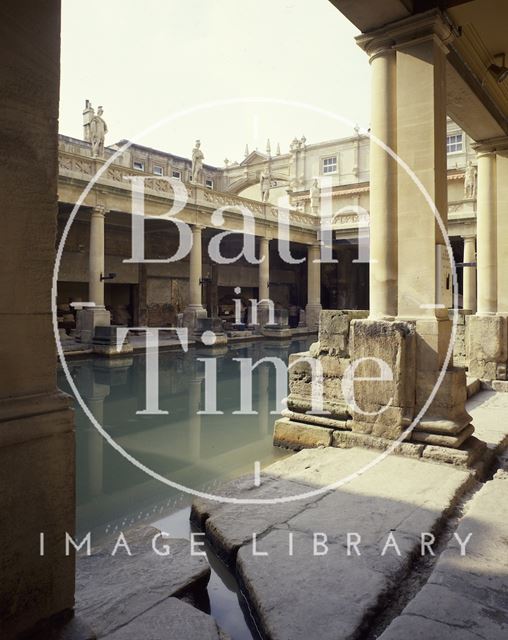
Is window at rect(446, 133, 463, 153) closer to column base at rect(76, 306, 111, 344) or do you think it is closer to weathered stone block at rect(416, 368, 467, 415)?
column base at rect(76, 306, 111, 344)

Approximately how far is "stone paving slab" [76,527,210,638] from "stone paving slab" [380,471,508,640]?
0.94 m

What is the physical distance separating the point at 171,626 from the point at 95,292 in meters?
14.5

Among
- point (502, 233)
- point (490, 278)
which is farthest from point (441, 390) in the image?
point (502, 233)

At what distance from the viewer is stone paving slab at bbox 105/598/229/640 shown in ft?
5.92

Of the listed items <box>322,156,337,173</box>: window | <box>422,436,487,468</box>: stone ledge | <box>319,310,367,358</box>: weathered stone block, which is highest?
<box>322,156,337,173</box>: window

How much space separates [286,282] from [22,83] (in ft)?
91.4

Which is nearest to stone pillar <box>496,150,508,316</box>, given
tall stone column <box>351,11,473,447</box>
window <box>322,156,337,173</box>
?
tall stone column <box>351,11,473,447</box>

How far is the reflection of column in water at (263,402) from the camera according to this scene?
6298 millimetres

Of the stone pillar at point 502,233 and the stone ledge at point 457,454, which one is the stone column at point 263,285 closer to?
the stone pillar at point 502,233

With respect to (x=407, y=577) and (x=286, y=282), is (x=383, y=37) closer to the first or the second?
(x=407, y=577)

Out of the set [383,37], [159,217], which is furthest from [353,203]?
[383,37]

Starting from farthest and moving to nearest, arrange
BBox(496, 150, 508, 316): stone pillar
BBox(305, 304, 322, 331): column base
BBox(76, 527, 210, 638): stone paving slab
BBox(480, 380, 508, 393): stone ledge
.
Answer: BBox(305, 304, 322, 331): column base → BBox(496, 150, 508, 316): stone pillar → BBox(480, 380, 508, 393): stone ledge → BBox(76, 527, 210, 638): stone paving slab

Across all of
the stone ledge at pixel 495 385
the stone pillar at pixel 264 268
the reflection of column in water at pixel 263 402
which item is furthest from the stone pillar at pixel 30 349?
the stone pillar at pixel 264 268

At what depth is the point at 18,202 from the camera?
1.69m
